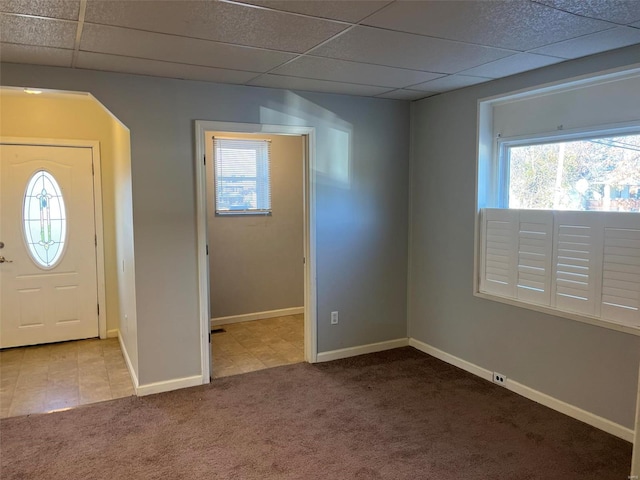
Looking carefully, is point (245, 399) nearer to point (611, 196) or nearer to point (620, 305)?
point (620, 305)

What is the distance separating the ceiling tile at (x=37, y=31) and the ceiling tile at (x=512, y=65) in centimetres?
247

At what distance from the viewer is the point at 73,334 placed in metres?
4.90

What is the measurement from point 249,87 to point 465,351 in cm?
283

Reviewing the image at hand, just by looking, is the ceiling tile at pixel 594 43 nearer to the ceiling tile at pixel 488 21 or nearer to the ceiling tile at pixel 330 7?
the ceiling tile at pixel 488 21

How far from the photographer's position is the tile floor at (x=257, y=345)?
13.8 feet

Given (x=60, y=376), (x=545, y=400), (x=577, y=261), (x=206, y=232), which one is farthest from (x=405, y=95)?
(x=60, y=376)

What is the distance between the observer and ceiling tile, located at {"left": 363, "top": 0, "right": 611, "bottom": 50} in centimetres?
209

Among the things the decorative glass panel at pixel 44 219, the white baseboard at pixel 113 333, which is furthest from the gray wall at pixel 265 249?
the decorative glass panel at pixel 44 219

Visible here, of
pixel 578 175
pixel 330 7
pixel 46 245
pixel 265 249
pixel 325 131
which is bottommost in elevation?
pixel 265 249

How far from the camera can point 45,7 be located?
207cm

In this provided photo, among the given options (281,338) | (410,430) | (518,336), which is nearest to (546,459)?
(410,430)

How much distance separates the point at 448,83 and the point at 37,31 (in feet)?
9.03

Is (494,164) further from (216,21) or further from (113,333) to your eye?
(113,333)

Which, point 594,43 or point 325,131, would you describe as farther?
point 325,131
